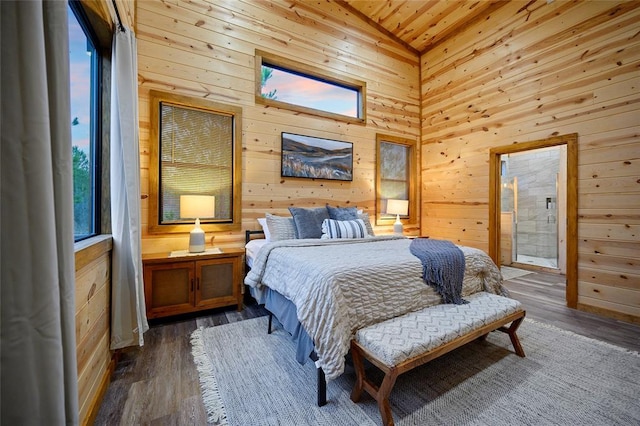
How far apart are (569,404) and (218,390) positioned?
2031 mm

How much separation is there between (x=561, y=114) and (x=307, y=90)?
317cm

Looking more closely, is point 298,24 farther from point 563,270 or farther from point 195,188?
point 563,270

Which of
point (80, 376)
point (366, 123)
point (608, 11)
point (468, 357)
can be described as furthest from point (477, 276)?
point (608, 11)

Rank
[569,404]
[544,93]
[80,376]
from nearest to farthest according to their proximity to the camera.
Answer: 1. [80,376]
2. [569,404]
3. [544,93]

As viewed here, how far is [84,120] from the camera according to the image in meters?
1.74

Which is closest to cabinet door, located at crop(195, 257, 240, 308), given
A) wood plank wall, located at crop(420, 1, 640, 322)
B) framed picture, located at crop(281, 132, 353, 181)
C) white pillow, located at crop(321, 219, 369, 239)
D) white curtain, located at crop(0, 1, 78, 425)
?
white pillow, located at crop(321, 219, 369, 239)

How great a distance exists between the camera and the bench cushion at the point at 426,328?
139 cm

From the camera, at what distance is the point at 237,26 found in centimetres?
336

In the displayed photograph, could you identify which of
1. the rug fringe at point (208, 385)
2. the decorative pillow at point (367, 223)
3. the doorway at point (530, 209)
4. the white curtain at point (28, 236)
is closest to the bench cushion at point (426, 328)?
the rug fringe at point (208, 385)

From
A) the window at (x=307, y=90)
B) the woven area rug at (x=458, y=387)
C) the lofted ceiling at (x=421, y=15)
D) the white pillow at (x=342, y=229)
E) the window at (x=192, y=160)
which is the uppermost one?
the lofted ceiling at (x=421, y=15)

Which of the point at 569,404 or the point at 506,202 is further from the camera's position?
the point at 506,202

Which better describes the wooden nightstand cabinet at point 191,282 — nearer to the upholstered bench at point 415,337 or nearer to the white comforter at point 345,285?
the white comforter at point 345,285

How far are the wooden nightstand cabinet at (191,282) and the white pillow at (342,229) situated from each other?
96 cm

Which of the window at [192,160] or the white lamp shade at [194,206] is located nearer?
the white lamp shade at [194,206]
